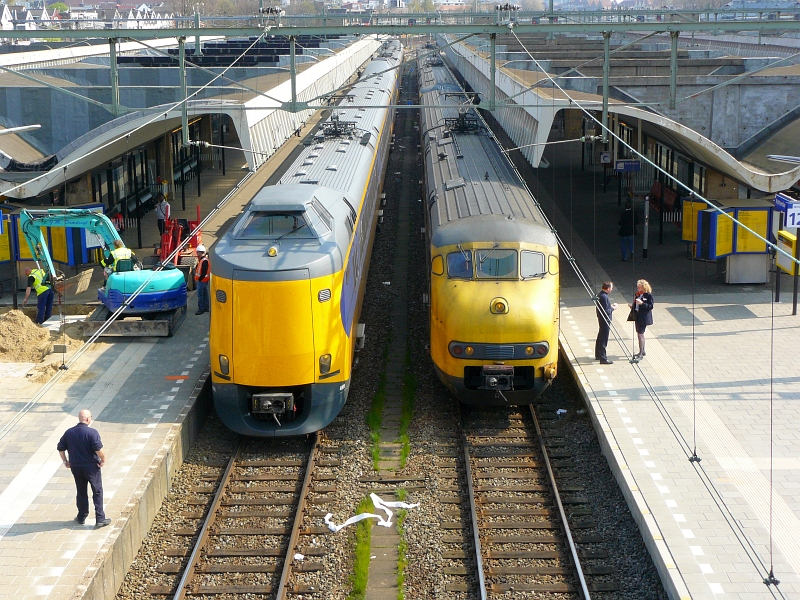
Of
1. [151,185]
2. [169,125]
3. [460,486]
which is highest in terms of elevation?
[169,125]

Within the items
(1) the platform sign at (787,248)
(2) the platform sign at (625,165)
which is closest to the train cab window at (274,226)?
(1) the platform sign at (787,248)

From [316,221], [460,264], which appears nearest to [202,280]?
[316,221]

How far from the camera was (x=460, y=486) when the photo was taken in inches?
460

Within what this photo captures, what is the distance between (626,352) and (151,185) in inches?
728

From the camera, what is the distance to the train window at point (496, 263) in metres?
13.2

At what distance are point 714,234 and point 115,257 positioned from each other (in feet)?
37.0

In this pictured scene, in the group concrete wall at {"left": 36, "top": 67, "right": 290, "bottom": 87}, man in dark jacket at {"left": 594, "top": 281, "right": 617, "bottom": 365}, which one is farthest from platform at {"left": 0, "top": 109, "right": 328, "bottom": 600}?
concrete wall at {"left": 36, "top": 67, "right": 290, "bottom": 87}

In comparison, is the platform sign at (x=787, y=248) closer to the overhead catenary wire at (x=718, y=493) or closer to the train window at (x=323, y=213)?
the overhead catenary wire at (x=718, y=493)

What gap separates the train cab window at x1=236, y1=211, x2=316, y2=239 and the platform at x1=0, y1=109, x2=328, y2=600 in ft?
7.72

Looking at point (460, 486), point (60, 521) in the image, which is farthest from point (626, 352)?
point (60, 521)

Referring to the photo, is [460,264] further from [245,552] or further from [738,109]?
→ [738,109]

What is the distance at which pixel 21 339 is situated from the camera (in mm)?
16062

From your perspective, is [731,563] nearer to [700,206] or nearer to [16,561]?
[16,561]

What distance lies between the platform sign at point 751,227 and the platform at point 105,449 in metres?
10.2
